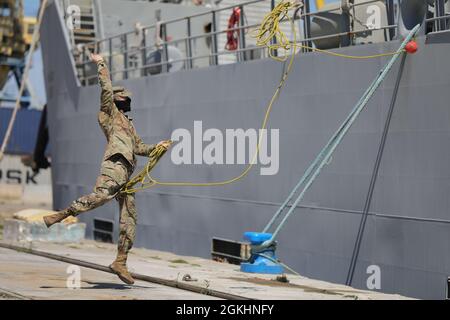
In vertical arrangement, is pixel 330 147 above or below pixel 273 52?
below

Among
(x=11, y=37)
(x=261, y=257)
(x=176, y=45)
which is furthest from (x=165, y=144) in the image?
(x=11, y=37)

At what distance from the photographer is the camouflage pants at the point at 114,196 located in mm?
9016

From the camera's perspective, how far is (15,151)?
44156 mm

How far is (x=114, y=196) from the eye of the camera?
9.19 metres

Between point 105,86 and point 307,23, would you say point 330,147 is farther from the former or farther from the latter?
point 105,86

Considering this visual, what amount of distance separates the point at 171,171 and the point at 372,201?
4852 millimetres

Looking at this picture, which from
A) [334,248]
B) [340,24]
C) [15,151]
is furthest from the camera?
[15,151]

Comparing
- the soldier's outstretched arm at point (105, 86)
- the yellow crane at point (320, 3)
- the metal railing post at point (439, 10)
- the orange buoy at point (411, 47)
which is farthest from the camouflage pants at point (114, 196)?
the yellow crane at point (320, 3)

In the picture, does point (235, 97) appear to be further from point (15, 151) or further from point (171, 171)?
point (15, 151)

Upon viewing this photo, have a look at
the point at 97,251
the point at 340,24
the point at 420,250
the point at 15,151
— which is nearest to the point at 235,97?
the point at 340,24

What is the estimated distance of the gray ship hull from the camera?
10.1m

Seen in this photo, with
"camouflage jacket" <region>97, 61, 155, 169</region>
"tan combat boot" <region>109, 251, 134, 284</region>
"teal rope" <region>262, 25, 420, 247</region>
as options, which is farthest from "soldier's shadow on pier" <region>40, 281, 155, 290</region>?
"teal rope" <region>262, 25, 420, 247</region>

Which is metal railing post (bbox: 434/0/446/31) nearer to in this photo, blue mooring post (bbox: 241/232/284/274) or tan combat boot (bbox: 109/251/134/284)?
blue mooring post (bbox: 241/232/284/274)

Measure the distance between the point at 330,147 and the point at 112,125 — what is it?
10.3ft
